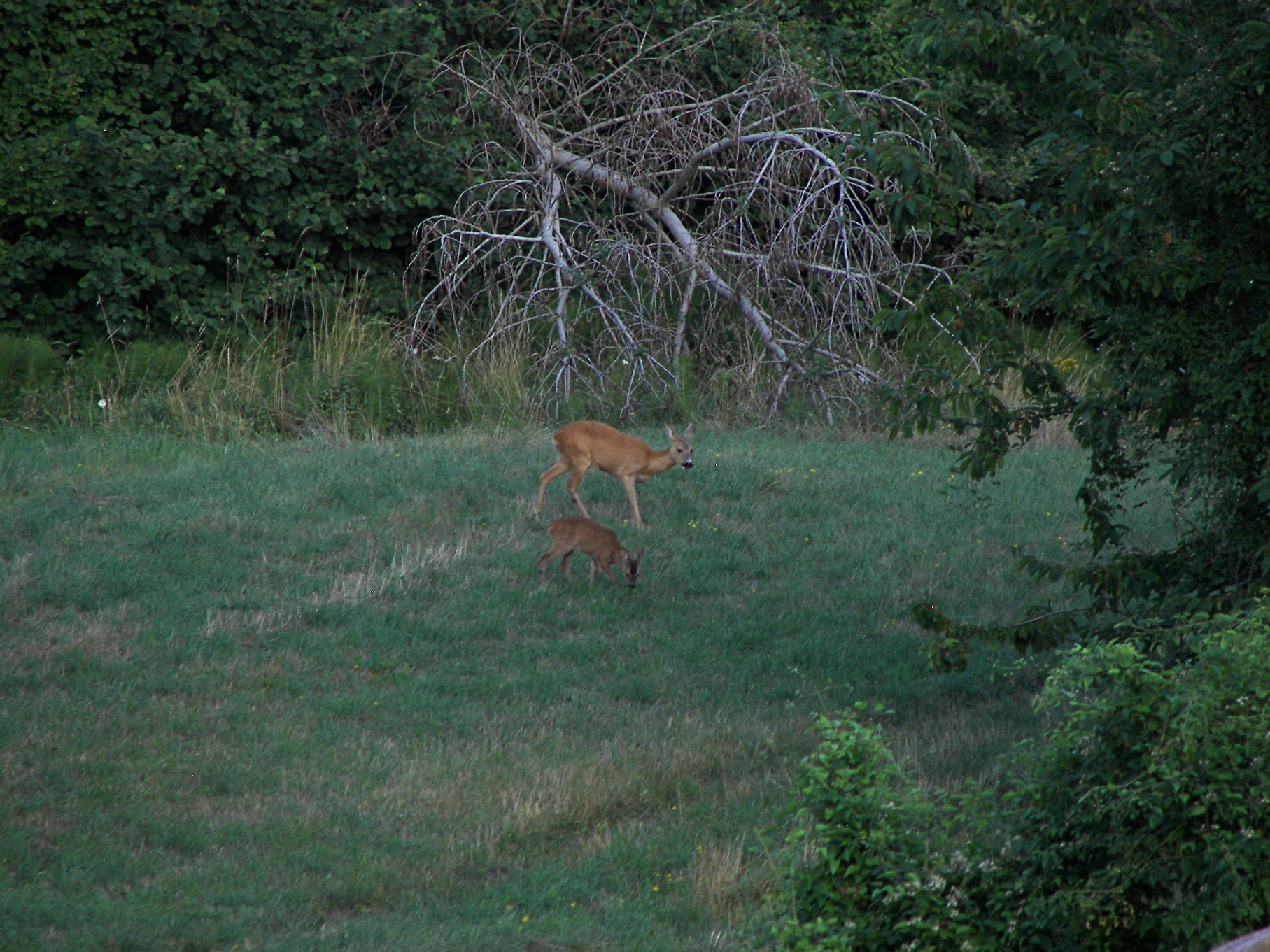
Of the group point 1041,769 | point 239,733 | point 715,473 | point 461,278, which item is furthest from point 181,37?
point 1041,769

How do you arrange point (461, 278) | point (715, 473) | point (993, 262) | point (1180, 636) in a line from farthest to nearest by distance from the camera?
point (461, 278) → point (715, 473) → point (993, 262) → point (1180, 636)

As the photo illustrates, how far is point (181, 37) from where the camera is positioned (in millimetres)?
16672

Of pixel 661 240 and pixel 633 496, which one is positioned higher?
pixel 661 240

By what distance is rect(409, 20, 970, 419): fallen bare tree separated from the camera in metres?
15.7

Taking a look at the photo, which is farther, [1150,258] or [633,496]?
[633,496]

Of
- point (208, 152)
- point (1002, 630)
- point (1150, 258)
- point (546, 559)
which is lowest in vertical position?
point (546, 559)

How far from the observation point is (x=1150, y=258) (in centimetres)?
648

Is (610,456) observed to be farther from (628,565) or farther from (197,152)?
(197,152)

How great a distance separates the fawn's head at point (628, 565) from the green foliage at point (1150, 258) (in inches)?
124

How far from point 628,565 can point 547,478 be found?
5.84ft

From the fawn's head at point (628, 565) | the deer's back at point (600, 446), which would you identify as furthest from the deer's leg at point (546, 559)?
the deer's back at point (600, 446)

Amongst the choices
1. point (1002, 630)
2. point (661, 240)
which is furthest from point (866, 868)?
point (661, 240)

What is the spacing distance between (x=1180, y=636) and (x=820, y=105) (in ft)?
40.3

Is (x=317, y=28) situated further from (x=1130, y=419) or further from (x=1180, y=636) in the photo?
(x=1180, y=636)
